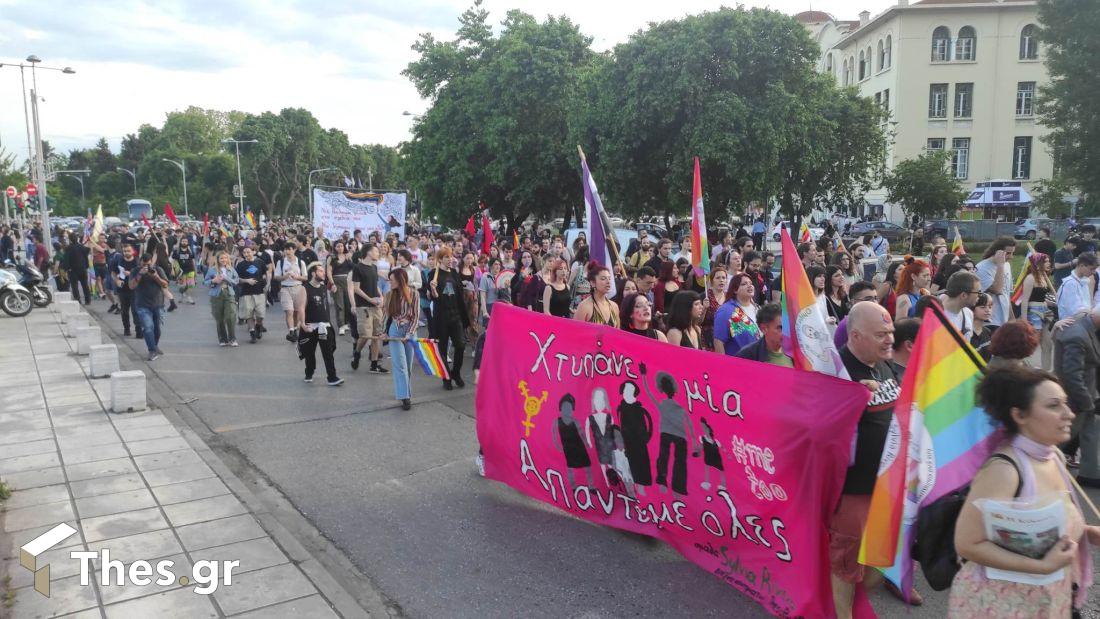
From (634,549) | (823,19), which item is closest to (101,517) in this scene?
(634,549)

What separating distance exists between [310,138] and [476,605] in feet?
249

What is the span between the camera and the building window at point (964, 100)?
5303 centimetres

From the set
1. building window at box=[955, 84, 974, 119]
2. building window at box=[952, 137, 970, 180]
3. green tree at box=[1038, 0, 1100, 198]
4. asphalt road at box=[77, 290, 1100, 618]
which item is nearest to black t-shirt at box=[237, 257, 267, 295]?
asphalt road at box=[77, 290, 1100, 618]

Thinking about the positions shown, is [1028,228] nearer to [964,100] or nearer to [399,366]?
[964,100]

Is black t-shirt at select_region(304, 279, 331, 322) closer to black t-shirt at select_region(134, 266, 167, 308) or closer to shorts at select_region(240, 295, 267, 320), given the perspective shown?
black t-shirt at select_region(134, 266, 167, 308)

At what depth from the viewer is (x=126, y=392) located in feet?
27.7

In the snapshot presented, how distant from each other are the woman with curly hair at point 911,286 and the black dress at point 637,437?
12.1ft

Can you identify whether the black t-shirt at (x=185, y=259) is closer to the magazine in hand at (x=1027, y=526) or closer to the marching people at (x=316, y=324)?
the marching people at (x=316, y=324)

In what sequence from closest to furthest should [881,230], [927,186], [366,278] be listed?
[366,278]
[927,186]
[881,230]

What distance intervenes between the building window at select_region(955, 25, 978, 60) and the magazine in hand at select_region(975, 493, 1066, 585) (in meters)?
59.4

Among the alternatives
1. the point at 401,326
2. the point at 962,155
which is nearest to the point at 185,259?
the point at 401,326

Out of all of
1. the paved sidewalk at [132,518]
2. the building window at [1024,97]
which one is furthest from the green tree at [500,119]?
the building window at [1024,97]

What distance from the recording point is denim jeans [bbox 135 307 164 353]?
11.8m

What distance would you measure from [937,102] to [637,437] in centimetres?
5751
